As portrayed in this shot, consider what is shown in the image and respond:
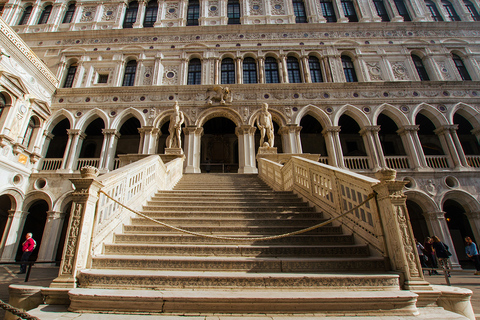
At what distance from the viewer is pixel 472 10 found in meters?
18.6

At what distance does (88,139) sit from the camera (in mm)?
18125

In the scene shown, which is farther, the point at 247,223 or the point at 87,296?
the point at 247,223

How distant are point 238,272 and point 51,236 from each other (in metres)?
12.9

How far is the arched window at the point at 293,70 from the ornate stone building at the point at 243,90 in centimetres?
10

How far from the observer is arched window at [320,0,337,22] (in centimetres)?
1869

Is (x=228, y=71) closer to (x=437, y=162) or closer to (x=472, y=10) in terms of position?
(x=437, y=162)

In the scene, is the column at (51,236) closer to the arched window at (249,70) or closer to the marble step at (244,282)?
the marble step at (244,282)

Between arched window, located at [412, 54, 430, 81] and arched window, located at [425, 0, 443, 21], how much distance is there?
431cm

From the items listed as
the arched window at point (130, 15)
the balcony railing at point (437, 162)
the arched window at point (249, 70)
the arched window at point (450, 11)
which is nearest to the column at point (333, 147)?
the balcony railing at point (437, 162)

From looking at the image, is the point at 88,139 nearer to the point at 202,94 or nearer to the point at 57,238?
the point at 57,238

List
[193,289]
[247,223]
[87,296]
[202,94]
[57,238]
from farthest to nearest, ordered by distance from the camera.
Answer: [202,94], [57,238], [247,223], [193,289], [87,296]

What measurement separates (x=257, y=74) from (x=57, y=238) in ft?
49.9

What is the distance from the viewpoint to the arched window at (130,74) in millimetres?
16766

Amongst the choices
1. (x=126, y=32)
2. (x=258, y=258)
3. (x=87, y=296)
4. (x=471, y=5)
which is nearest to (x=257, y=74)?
(x=126, y=32)
